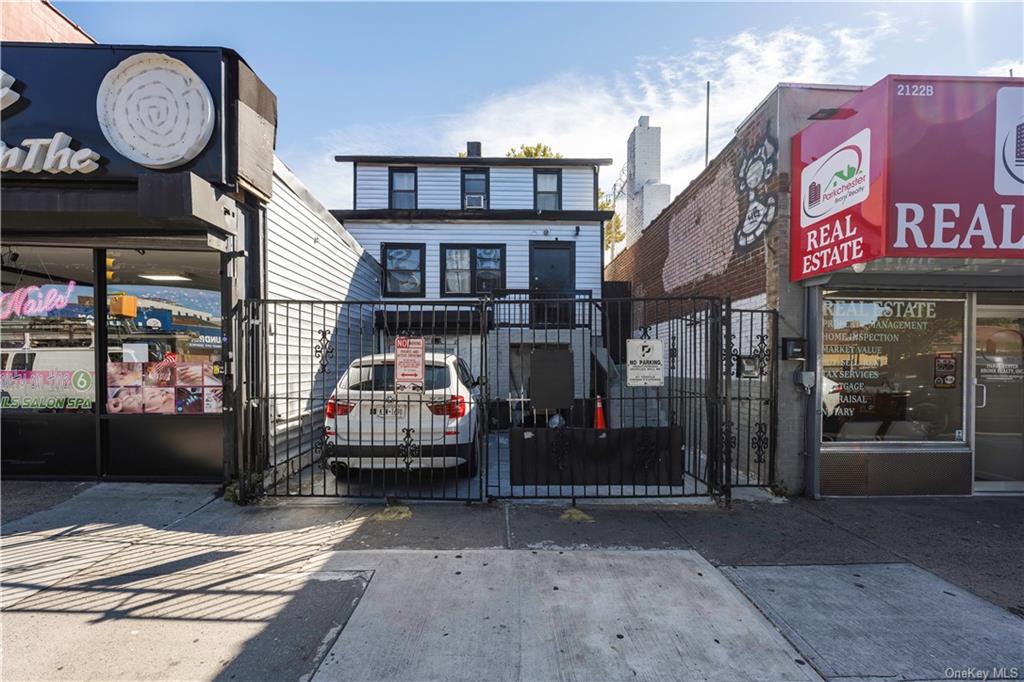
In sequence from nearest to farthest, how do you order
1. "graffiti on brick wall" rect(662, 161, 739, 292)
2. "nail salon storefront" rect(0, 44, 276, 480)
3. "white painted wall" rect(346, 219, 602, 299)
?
1. "nail salon storefront" rect(0, 44, 276, 480)
2. "graffiti on brick wall" rect(662, 161, 739, 292)
3. "white painted wall" rect(346, 219, 602, 299)

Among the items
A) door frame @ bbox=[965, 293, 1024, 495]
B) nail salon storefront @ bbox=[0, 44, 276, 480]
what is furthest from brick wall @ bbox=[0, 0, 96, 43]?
door frame @ bbox=[965, 293, 1024, 495]

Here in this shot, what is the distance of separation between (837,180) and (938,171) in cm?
83

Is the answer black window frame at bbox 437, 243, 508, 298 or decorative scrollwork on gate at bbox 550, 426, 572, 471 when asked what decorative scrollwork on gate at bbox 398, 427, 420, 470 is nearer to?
decorative scrollwork on gate at bbox 550, 426, 572, 471

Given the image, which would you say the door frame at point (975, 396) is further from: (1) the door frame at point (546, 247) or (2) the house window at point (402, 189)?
(2) the house window at point (402, 189)

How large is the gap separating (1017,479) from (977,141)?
15.3ft

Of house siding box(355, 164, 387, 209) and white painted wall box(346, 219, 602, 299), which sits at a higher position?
house siding box(355, 164, 387, 209)

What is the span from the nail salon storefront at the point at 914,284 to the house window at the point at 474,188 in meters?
9.75

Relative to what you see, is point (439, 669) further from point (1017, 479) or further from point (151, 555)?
point (1017, 479)

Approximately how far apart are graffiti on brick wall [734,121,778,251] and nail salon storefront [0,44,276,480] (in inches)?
259

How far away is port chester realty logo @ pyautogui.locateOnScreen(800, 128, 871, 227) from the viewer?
4871 mm

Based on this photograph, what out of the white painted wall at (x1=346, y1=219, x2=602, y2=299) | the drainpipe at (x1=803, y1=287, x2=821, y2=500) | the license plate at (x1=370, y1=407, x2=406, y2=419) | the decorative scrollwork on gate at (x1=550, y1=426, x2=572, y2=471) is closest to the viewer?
the decorative scrollwork on gate at (x1=550, y1=426, x2=572, y2=471)

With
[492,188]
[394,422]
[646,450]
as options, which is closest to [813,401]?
[646,450]

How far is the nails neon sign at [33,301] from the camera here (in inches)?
242

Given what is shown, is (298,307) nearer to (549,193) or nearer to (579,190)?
(549,193)
